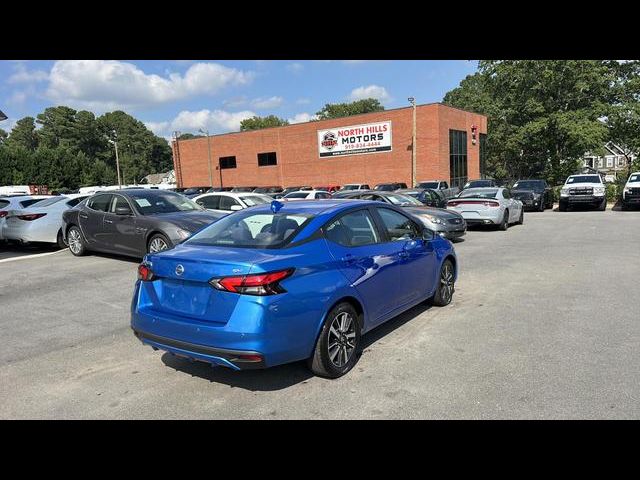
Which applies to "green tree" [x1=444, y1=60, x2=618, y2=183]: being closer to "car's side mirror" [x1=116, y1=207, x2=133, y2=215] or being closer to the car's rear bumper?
"car's side mirror" [x1=116, y1=207, x2=133, y2=215]

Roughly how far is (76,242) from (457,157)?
34.8 m

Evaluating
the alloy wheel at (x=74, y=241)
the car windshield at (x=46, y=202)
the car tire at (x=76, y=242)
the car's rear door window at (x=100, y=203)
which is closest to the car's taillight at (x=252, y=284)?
the car's rear door window at (x=100, y=203)

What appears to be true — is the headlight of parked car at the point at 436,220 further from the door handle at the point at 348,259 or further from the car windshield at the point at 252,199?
the door handle at the point at 348,259

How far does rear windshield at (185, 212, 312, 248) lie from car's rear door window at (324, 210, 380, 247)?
0.88ft

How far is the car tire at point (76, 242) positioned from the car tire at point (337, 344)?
8.47 m

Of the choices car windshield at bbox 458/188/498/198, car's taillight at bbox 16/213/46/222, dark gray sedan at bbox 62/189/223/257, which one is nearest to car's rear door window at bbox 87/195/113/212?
dark gray sedan at bbox 62/189/223/257

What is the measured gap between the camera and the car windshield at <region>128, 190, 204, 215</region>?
979 cm

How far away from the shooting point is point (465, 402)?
366 cm

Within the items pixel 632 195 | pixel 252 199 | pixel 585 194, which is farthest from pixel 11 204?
pixel 632 195

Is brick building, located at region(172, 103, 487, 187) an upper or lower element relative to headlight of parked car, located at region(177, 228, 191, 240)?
upper

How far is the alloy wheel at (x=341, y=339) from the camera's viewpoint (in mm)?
4145

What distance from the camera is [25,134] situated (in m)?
119
